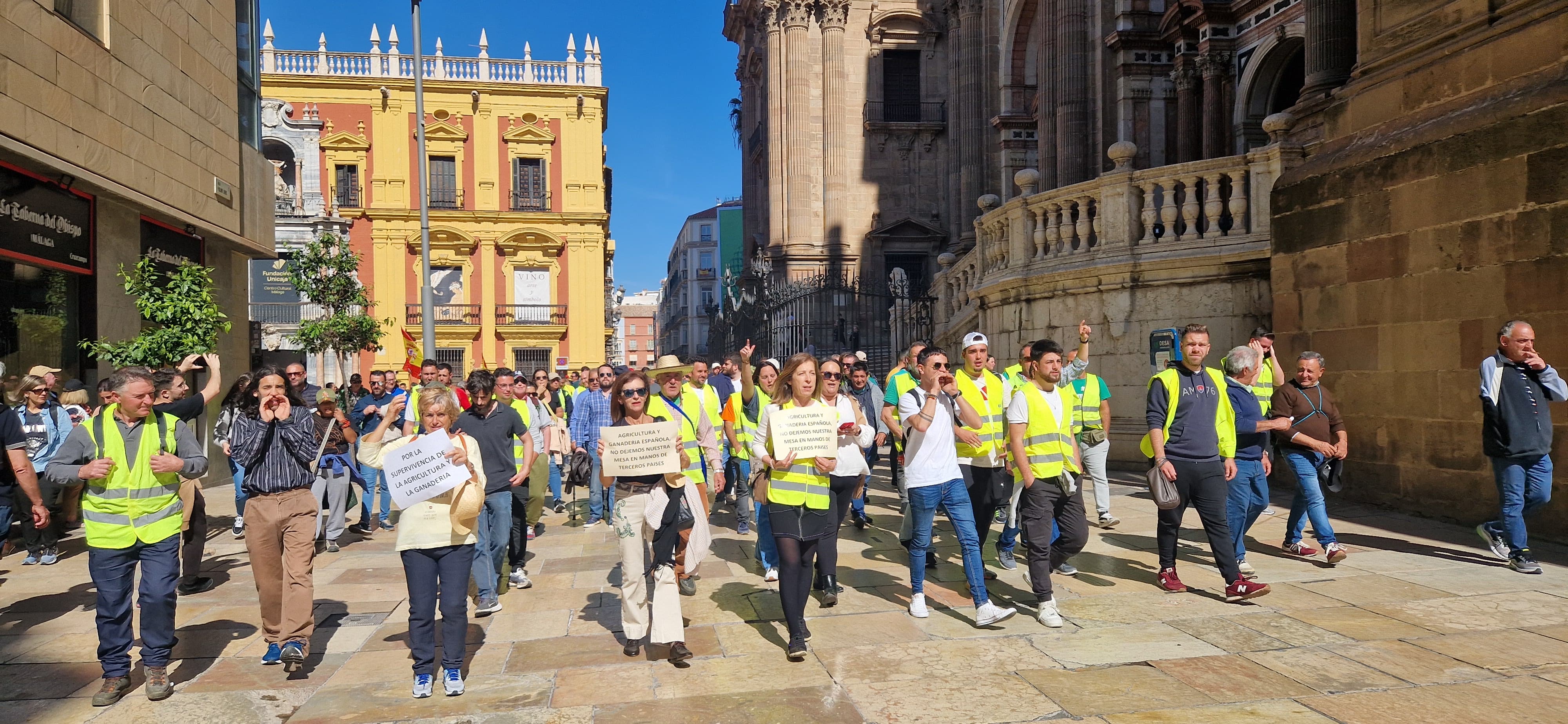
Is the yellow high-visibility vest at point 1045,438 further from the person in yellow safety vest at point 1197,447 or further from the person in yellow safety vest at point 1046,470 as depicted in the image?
the person in yellow safety vest at point 1197,447

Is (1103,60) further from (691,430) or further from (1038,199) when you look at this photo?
(691,430)

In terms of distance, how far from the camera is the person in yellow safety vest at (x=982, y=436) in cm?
637

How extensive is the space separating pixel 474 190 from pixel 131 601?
115 feet

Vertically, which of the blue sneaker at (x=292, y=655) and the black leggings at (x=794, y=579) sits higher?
the black leggings at (x=794, y=579)

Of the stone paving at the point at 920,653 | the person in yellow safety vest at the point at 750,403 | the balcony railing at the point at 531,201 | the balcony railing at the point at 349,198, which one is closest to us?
the stone paving at the point at 920,653

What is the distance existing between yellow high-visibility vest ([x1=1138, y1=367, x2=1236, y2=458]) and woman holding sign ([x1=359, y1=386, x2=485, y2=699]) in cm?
423

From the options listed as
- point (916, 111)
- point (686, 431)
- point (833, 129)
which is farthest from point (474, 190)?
point (686, 431)

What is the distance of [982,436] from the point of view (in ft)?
21.0

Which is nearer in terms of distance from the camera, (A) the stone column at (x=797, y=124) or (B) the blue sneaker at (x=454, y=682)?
(B) the blue sneaker at (x=454, y=682)

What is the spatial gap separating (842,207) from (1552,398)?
25.6 meters

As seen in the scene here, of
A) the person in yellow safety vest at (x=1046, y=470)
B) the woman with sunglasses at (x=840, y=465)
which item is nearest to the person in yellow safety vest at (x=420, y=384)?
the woman with sunglasses at (x=840, y=465)

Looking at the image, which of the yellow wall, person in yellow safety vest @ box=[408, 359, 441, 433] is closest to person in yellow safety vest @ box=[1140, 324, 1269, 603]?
person in yellow safety vest @ box=[408, 359, 441, 433]

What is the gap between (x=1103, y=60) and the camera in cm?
1867

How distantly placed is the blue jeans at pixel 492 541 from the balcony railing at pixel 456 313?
31434 millimetres
